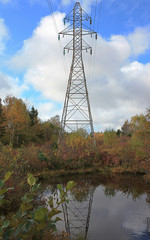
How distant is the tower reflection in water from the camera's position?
15.1ft

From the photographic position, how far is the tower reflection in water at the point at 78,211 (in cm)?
461

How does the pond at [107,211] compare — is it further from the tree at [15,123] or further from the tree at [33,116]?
the tree at [33,116]

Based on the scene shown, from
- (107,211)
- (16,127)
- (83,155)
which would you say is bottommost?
(107,211)

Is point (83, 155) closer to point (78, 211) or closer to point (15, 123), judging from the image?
point (78, 211)

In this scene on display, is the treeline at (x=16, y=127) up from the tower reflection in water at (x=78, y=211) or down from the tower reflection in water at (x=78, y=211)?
up

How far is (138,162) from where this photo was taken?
42.6 ft

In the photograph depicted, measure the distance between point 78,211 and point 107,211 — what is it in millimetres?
936

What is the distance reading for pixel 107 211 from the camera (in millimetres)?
5926

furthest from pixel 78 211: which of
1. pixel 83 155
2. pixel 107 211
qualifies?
pixel 83 155

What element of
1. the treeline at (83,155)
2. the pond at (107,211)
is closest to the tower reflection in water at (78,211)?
the pond at (107,211)

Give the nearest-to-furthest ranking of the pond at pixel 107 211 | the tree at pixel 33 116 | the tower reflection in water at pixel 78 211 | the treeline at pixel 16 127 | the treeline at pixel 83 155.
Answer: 1. the pond at pixel 107 211
2. the tower reflection in water at pixel 78 211
3. the treeline at pixel 83 155
4. the treeline at pixel 16 127
5. the tree at pixel 33 116

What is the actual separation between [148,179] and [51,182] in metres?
5.46

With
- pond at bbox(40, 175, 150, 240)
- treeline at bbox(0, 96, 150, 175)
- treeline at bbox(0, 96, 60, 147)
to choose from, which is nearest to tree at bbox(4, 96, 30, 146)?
treeline at bbox(0, 96, 60, 147)

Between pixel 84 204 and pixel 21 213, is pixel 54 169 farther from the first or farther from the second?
pixel 21 213
